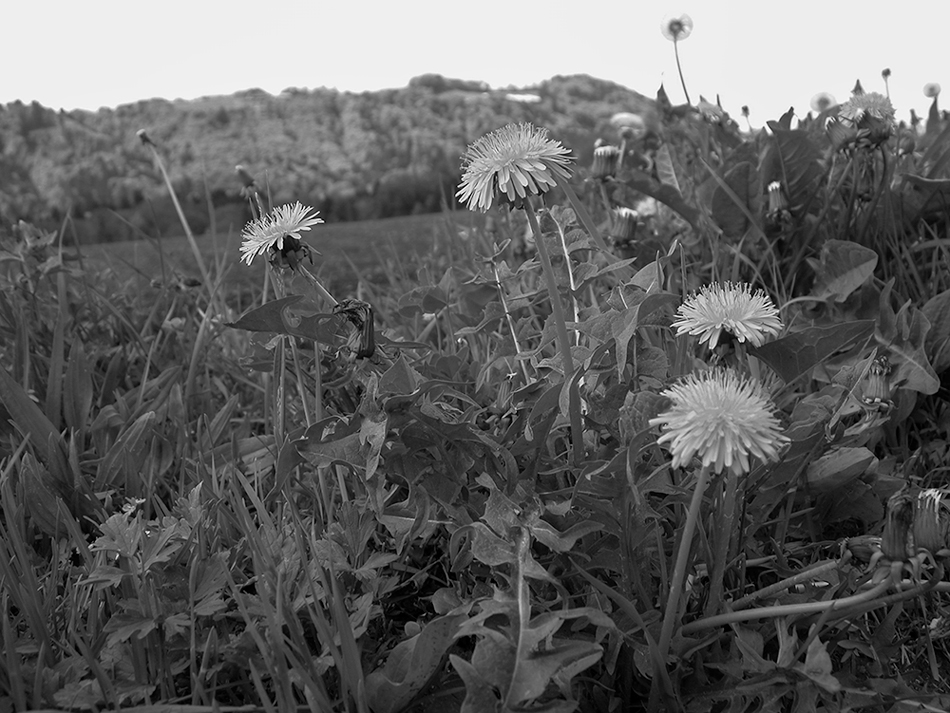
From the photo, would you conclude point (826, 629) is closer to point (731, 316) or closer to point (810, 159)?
point (731, 316)

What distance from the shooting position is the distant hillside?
168 inches

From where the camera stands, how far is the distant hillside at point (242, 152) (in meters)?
4.26

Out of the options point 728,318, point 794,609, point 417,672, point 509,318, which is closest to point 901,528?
point 794,609

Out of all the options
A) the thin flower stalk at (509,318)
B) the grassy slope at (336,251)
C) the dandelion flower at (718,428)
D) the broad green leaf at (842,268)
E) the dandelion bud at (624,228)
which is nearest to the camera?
the dandelion flower at (718,428)

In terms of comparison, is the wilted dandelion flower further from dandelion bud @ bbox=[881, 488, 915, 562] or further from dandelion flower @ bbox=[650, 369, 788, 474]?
dandelion flower @ bbox=[650, 369, 788, 474]

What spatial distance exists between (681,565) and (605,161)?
1.43 meters

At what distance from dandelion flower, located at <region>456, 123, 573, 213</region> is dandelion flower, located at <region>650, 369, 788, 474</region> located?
13.4 inches

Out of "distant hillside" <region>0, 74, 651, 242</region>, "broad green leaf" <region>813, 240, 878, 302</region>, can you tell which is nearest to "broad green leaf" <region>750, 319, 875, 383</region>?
"broad green leaf" <region>813, 240, 878, 302</region>

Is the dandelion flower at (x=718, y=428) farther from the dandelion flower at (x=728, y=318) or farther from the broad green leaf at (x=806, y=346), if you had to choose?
the broad green leaf at (x=806, y=346)

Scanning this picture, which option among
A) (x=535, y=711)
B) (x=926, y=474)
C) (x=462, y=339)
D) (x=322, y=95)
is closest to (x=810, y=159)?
(x=926, y=474)

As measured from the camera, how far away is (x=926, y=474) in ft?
4.53

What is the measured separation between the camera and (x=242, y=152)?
473cm

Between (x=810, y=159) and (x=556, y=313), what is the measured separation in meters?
1.19

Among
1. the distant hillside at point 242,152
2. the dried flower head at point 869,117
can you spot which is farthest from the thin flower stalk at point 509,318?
the distant hillside at point 242,152
